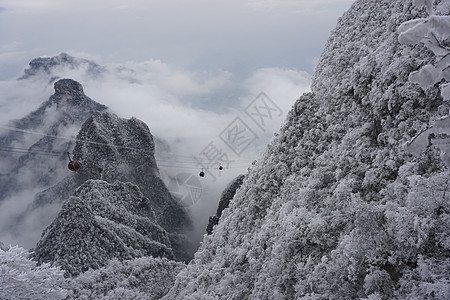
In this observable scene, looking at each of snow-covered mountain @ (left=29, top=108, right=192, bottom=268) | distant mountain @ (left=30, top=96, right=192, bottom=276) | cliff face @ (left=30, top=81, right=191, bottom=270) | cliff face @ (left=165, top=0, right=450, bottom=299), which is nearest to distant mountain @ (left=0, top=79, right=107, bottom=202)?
distant mountain @ (left=30, top=96, right=192, bottom=276)

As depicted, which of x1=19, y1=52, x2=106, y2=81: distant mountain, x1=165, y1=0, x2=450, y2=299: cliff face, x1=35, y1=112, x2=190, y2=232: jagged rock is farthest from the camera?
x1=19, y1=52, x2=106, y2=81: distant mountain

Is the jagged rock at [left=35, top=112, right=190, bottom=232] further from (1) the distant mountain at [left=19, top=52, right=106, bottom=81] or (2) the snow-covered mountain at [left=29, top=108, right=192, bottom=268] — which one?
(1) the distant mountain at [left=19, top=52, right=106, bottom=81]

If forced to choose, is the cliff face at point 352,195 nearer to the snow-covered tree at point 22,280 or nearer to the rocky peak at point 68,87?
the snow-covered tree at point 22,280

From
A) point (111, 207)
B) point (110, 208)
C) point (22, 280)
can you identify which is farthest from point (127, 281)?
point (111, 207)

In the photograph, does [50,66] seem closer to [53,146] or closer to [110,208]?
[53,146]

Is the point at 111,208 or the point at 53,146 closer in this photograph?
the point at 111,208
